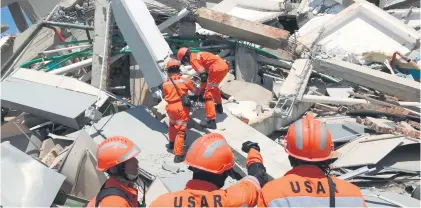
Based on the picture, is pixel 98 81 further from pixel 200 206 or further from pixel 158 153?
pixel 200 206

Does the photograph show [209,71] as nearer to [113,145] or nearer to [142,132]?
[142,132]

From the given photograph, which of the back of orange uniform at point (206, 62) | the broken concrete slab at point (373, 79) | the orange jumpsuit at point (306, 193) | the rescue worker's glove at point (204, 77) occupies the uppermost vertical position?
the orange jumpsuit at point (306, 193)

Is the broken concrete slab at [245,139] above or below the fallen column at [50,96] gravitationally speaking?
below

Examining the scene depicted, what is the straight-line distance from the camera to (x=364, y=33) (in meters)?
8.36

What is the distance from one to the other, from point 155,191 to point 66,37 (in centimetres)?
483

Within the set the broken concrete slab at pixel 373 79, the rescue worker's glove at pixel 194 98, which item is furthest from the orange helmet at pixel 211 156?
the broken concrete slab at pixel 373 79

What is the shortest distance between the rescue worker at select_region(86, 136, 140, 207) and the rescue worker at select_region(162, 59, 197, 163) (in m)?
2.38

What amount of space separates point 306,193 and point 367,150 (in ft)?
10.6

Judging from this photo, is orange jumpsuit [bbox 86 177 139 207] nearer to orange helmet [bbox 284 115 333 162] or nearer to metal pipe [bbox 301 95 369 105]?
orange helmet [bbox 284 115 333 162]

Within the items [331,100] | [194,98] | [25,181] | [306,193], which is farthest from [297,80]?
[306,193]

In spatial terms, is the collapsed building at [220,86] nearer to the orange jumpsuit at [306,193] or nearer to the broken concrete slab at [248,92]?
the broken concrete slab at [248,92]

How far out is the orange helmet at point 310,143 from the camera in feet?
9.45

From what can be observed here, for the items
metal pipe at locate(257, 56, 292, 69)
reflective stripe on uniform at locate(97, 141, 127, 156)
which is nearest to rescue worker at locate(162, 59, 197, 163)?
metal pipe at locate(257, 56, 292, 69)

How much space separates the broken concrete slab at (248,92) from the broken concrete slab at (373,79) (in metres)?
0.93
